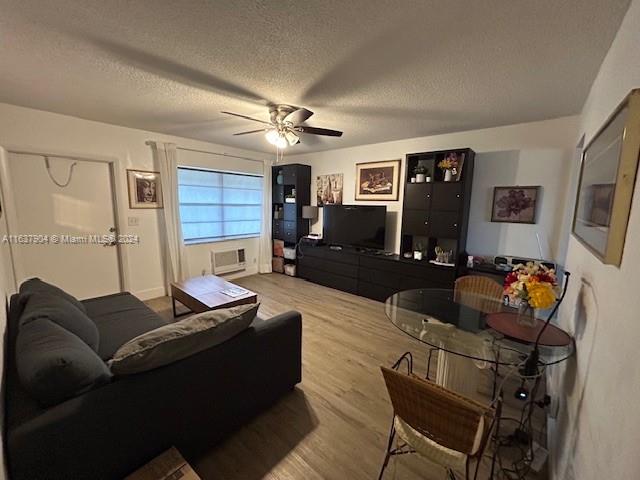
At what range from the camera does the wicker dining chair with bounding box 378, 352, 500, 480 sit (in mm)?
1009

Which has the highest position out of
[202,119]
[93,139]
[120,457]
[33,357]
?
[202,119]

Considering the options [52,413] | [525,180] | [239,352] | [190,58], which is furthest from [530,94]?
[52,413]

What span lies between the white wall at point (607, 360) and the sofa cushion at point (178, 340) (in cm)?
155

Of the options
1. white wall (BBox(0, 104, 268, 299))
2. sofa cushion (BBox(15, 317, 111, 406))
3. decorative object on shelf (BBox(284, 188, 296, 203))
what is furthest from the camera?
decorative object on shelf (BBox(284, 188, 296, 203))

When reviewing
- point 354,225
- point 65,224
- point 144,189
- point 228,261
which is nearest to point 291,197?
point 354,225

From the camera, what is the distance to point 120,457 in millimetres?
1188

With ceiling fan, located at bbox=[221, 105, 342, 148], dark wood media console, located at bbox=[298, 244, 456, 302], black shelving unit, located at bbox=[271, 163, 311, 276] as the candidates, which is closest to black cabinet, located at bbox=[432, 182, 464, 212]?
dark wood media console, located at bbox=[298, 244, 456, 302]

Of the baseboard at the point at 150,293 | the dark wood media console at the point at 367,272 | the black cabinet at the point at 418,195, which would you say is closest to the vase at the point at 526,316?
the dark wood media console at the point at 367,272

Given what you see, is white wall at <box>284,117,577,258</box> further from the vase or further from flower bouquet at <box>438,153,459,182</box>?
the vase

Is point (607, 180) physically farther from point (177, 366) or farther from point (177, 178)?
point (177, 178)

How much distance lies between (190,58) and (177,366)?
1.91m

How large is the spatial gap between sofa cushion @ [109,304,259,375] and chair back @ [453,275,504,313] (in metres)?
1.74

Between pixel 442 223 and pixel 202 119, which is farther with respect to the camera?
pixel 442 223

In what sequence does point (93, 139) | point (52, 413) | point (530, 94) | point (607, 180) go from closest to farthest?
point (52, 413), point (607, 180), point (530, 94), point (93, 139)
